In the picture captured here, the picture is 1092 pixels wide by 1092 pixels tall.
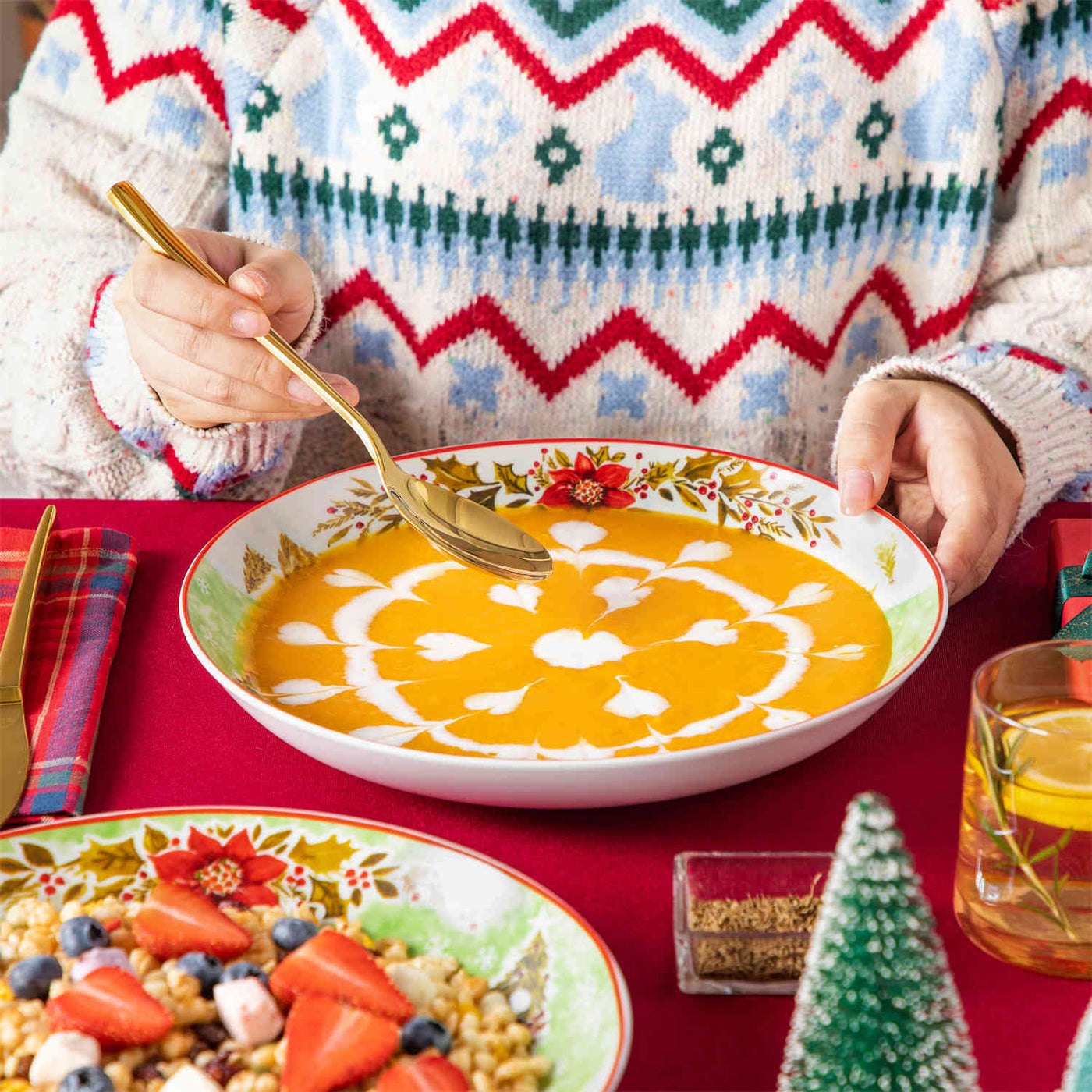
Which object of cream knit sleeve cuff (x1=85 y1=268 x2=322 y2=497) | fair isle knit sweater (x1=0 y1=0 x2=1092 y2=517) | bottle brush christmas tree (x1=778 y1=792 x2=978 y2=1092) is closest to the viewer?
bottle brush christmas tree (x1=778 y1=792 x2=978 y2=1092)

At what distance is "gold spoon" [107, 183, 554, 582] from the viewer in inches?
31.6

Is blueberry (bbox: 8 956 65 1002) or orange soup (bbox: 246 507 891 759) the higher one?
orange soup (bbox: 246 507 891 759)

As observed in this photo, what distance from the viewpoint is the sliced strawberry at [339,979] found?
42cm

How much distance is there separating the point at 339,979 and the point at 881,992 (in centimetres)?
20

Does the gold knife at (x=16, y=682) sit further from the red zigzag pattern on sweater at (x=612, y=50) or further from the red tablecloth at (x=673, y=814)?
the red zigzag pattern on sweater at (x=612, y=50)

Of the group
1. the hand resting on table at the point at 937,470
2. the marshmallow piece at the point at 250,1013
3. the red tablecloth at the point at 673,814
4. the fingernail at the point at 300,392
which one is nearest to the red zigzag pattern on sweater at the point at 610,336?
the hand resting on table at the point at 937,470

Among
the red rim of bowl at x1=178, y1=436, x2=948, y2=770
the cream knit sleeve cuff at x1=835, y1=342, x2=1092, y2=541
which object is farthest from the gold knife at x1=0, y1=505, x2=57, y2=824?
the cream knit sleeve cuff at x1=835, y1=342, x2=1092, y2=541

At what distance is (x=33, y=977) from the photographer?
437 millimetres

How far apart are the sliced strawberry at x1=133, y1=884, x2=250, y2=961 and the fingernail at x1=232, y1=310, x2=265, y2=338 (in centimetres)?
46

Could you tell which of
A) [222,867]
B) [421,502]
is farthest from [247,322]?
[222,867]

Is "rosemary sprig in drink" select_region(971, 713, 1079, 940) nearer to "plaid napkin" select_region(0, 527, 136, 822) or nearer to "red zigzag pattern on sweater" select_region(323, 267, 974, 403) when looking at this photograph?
"plaid napkin" select_region(0, 527, 136, 822)

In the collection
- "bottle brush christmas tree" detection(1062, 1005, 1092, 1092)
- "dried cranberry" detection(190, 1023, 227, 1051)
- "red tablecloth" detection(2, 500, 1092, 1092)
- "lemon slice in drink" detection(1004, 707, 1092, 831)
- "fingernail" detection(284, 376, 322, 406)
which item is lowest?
"red tablecloth" detection(2, 500, 1092, 1092)

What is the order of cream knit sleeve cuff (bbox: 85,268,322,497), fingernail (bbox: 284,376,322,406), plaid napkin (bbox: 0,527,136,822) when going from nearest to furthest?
plaid napkin (bbox: 0,527,136,822) → fingernail (bbox: 284,376,322,406) → cream knit sleeve cuff (bbox: 85,268,322,497)

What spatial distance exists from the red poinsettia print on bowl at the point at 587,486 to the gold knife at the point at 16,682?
40 cm
